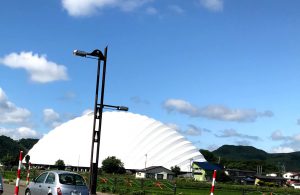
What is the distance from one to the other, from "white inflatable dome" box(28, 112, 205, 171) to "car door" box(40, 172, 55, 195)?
114785 mm

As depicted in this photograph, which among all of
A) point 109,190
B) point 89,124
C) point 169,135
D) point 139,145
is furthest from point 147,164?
point 109,190

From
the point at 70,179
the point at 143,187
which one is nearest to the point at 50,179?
the point at 70,179

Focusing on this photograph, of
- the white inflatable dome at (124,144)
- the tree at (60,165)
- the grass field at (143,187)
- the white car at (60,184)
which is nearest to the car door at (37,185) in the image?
the white car at (60,184)

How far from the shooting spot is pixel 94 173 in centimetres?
2291

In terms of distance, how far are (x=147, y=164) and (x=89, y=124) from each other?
86.7 ft

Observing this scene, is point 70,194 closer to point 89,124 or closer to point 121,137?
point 121,137

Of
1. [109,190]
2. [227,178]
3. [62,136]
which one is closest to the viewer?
[109,190]

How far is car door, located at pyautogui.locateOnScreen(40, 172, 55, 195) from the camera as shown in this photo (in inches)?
657

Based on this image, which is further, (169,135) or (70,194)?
(169,135)

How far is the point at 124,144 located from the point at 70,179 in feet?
396

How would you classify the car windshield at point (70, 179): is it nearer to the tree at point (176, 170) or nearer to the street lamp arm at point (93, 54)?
the street lamp arm at point (93, 54)

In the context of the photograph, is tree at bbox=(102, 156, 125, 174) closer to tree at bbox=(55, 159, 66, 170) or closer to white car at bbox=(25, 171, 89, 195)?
tree at bbox=(55, 159, 66, 170)

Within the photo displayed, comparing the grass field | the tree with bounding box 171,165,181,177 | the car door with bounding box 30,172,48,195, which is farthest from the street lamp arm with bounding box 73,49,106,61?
the tree with bounding box 171,165,181,177

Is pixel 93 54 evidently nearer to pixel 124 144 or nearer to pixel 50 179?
pixel 50 179
